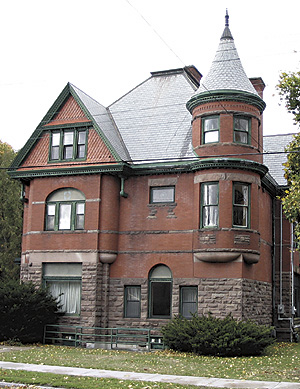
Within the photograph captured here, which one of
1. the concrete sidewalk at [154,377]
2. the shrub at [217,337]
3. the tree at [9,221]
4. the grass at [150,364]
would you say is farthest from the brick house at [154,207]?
the tree at [9,221]

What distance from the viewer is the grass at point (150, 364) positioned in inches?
572

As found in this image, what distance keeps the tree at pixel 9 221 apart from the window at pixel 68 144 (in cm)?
1759

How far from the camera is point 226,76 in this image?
982 inches

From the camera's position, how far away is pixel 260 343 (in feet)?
68.8

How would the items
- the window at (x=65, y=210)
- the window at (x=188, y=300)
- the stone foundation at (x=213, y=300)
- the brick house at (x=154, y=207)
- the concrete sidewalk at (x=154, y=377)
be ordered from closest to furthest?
the concrete sidewalk at (x=154, y=377), the stone foundation at (x=213, y=300), the brick house at (x=154, y=207), the window at (x=188, y=300), the window at (x=65, y=210)

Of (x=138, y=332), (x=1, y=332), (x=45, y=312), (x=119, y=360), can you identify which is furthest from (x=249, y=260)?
(x=1, y=332)

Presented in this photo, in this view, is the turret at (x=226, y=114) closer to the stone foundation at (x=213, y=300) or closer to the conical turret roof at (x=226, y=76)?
the conical turret roof at (x=226, y=76)

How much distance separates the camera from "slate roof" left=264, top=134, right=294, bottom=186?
31.2 metres

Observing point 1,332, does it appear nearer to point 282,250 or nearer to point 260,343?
point 260,343

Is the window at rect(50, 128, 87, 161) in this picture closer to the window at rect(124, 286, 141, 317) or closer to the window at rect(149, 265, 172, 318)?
the window at rect(149, 265, 172, 318)

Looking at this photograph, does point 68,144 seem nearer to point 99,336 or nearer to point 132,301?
point 132,301

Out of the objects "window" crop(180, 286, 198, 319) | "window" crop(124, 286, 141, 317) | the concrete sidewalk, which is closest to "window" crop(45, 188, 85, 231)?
"window" crop(124, 286, 141, 317)

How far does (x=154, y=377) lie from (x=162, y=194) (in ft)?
37.5

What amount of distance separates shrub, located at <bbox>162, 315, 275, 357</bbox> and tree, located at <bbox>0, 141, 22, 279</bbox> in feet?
80.0
